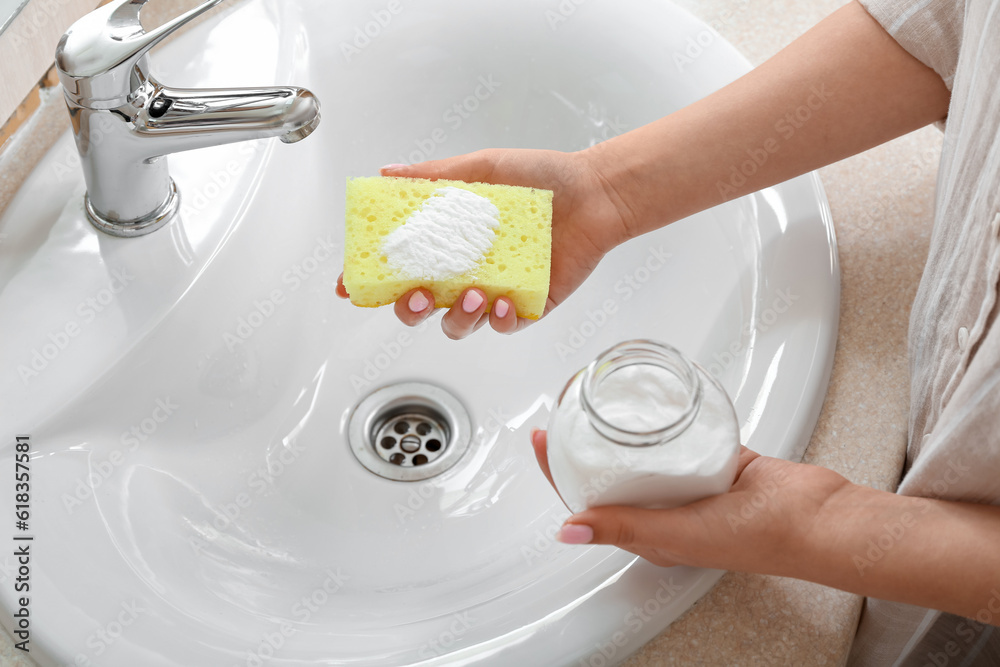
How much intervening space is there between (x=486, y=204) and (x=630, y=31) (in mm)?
289

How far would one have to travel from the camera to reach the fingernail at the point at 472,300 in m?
0.58

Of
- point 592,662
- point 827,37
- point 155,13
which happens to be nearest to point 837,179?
point 827,37

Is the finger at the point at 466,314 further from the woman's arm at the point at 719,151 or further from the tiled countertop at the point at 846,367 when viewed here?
the tiled countertop at the point at 846,367

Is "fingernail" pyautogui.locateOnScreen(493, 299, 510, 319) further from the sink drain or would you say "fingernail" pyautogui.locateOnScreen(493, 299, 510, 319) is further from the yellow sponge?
the sink drain

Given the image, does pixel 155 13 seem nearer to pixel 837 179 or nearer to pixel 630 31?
pixel 630 31

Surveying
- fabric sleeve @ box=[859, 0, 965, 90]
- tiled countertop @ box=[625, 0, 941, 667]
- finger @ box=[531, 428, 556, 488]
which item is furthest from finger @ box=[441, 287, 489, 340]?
fabric sleeve @ box=[859, 0, 965, 90]

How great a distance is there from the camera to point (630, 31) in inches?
30.4

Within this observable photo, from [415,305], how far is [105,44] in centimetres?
25

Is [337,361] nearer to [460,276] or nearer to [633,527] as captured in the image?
[460,276]

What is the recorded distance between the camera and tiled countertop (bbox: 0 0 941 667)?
511 millimetres

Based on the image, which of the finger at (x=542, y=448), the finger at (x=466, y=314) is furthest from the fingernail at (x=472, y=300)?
the finger at (x=542, y=448)

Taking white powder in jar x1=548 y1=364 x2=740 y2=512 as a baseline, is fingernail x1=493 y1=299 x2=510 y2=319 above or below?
below

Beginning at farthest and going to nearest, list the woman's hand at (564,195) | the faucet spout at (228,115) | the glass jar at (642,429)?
the woman's hand at (564,195) < the faucet spout at (228,115) < the glass jar at (642,429)

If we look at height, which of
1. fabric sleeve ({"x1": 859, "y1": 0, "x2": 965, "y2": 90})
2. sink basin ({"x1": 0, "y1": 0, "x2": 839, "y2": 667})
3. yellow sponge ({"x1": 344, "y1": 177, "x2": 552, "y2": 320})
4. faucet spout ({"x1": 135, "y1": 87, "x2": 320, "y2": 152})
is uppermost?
fabric sleeve ({"x1": 859, "y1": 0, "x2": 965, "y2": 90})
